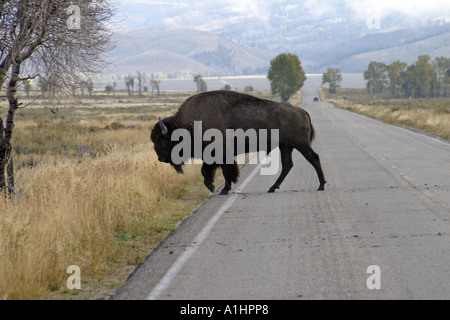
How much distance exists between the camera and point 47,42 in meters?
8.84

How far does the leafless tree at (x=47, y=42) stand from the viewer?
320 inches

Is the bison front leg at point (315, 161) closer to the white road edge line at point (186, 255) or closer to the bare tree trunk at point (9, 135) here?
the white road edge line at point (186, 255)

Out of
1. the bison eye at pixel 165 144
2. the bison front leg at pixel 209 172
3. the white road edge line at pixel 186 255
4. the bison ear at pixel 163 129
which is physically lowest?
the white road edge line at pixel 186 255

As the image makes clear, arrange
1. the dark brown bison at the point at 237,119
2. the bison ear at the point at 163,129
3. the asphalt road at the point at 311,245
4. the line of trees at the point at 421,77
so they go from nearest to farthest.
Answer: the asphalt road at the point at 311,245, the bison ear at the point at 163,129, the dark brown bison at the point at 237,119, the line of trees at the point at 421,77

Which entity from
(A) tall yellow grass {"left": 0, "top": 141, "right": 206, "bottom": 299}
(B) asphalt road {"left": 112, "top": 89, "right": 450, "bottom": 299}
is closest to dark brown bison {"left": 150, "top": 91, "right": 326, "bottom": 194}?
(B) asphalt road {"left": 112, "top": 89, "right": 450, "bottom": 299}

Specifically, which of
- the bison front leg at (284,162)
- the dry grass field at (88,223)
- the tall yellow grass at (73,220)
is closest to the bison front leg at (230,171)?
the dry grass field at (88,223)

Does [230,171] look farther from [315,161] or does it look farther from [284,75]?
[284,75]

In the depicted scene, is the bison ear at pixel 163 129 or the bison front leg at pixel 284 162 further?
the bison front leg at pixel 284 162

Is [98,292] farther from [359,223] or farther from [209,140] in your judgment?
[209,140]

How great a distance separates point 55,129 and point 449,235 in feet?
101

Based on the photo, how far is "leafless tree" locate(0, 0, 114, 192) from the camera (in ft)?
26.7

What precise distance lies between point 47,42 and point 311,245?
5.47 metres

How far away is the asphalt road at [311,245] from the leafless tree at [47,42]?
321 cm

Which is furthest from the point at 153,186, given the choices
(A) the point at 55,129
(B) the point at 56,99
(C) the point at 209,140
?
(A) the point at 55,129
